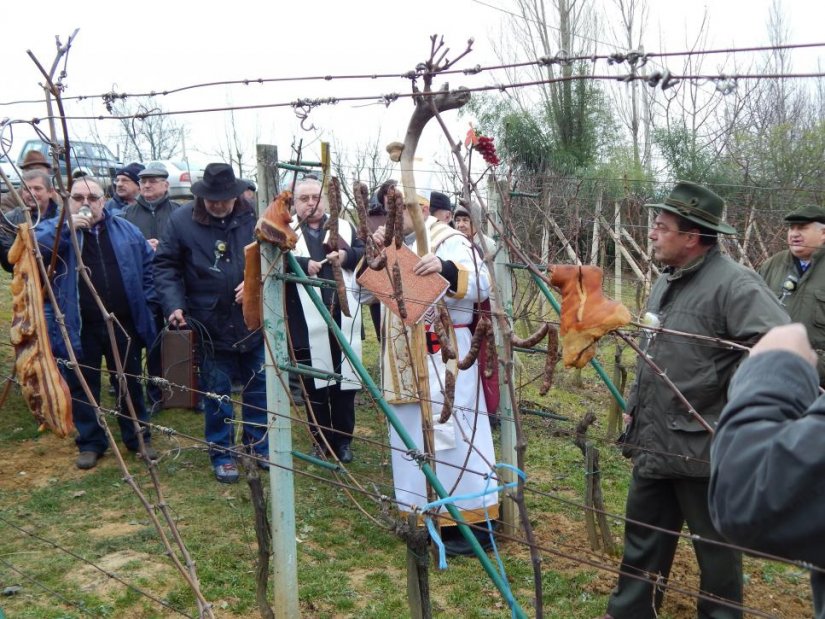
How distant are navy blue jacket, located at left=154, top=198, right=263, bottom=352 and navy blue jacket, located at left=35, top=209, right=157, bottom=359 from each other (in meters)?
0.34

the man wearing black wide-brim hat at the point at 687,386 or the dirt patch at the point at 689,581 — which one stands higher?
the man wearing black wide-brim hat at the point at 687,386

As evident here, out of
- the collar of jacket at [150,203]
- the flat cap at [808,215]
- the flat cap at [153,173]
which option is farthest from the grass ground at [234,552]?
the flat cap at [153,173]

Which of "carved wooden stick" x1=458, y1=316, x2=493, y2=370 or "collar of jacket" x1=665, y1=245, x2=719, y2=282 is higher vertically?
"collar of jacket" x1=665, y1=245, x2=719, y2=282

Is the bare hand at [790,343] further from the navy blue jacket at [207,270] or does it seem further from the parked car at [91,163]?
the navy blue jacket at [207,270]

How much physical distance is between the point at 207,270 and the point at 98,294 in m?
0.69

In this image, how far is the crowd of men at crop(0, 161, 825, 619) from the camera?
4.35ft

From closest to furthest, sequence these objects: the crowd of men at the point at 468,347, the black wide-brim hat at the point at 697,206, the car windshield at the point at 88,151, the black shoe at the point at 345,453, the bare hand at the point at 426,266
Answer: the crowd of men at the point at 468,347 < the black wide-brim hat at the point at 697,206 < the bare hand at the point at 426,266 < the black shoe at the point at 345,453 < the car windshield at the point at 88,151

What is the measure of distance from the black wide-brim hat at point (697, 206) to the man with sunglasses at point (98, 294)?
133 inches

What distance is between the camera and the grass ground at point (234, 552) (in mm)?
3752

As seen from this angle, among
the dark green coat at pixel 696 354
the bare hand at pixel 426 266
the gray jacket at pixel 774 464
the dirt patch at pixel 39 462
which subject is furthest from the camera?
the dirt patch at pixel 39 462

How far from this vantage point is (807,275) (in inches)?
194

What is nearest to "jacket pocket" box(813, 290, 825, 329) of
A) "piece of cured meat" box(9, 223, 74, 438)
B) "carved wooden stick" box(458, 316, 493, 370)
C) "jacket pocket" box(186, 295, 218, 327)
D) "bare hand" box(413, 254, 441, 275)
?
"bare hand" box(413, 254, 441, 275)

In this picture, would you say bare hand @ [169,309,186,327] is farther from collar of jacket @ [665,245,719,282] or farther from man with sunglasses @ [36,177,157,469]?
collar of jacket @ [665,245,719,282]

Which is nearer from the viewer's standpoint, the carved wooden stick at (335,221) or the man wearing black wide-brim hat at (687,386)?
the carved wooden stick at (335,221)
